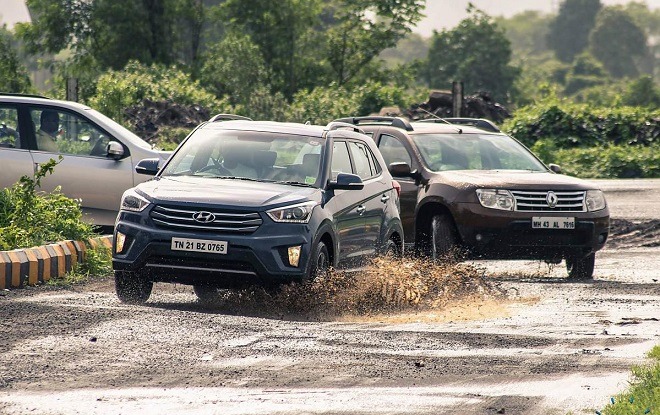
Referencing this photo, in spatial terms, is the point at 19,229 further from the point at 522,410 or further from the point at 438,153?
the point at 522,410

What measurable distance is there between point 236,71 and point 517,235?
141 ft

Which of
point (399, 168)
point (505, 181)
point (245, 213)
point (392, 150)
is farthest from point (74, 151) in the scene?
point (245, 213)

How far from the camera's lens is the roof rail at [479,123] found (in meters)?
18.2

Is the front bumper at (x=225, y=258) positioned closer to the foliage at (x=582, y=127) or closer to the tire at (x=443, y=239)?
the tire at (x=443, y=239)

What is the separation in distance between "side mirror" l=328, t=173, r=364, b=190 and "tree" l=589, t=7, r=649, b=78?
176 meters

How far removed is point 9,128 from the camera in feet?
54.9

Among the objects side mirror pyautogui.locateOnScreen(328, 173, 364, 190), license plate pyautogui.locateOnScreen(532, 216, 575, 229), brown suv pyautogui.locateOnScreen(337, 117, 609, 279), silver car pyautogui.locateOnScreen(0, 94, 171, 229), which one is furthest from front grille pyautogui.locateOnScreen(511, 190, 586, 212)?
silver car pyautogui.locateOnScreen(0, 94, 171, 229)

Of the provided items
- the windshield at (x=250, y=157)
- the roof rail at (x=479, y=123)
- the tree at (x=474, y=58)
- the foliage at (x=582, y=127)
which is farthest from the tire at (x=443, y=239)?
the tree at (x=474, y=58)

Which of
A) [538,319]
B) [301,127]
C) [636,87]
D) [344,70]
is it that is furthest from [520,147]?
[636,87]

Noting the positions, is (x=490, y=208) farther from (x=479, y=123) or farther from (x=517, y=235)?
(x=479, y=123)

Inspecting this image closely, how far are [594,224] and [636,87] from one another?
6648cm

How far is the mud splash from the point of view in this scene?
11820 millimetres

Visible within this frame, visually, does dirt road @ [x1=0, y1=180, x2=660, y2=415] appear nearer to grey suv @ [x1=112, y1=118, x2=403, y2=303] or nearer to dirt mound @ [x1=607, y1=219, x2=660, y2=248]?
grey suv @ [x1=112, y1=118, x2=403, y2=303]

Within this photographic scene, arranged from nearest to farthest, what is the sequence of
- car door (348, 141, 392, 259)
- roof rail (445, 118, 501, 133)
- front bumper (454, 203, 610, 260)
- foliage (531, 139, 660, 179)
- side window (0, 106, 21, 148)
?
car door (348, 141, 392, 259)
front bumper (454, 203, 610, 260)
side window (0, 106, 21, 148)
roof rail (445, 118, 501, 133)
foliage (531, 139, 660, 179)
